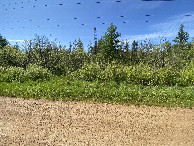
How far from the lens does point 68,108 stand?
5164 millimetres

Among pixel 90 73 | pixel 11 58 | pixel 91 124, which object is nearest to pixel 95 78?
pixel 90 73

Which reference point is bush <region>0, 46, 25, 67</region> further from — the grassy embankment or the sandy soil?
the sandy soil

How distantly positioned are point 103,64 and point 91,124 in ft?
25.1

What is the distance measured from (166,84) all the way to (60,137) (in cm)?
836

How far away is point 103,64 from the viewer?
11273mm

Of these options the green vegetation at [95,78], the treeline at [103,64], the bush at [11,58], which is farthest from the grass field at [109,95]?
the bush at [11,58]

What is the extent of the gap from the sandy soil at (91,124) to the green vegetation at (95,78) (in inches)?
35.4

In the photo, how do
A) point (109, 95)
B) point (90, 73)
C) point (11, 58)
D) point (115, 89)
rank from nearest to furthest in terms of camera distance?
point (109, 95), point (115, 89), point (90, 73), point (11, 58)

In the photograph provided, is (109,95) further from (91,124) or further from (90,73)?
(90,73)

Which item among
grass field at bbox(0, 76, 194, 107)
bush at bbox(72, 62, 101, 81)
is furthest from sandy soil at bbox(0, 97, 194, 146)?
bush at bbox(72, 62, 101, 81)

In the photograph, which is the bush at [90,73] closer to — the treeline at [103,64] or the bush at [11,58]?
the treeline at [103,64]

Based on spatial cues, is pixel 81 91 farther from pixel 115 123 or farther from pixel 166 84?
pixel 166 84

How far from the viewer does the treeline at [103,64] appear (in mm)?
9445

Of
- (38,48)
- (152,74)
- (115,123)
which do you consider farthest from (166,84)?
(38,48)
